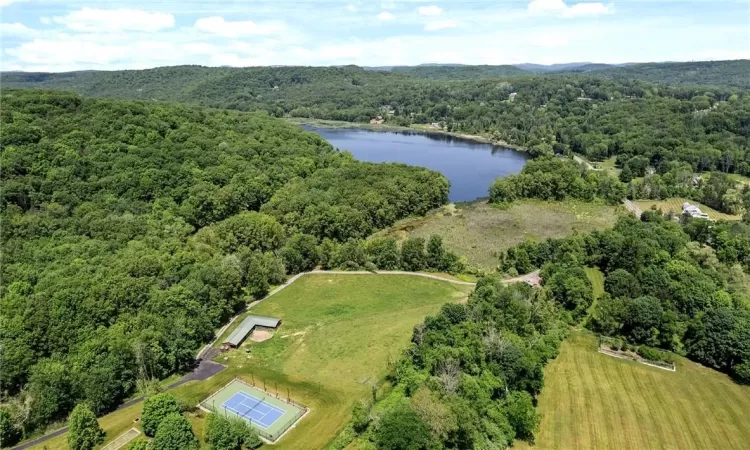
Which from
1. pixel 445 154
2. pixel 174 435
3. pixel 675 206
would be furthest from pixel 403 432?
pixel 445 154

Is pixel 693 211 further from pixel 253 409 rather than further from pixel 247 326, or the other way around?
pixel 253 409

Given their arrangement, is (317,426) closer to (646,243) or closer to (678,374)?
(678,374)

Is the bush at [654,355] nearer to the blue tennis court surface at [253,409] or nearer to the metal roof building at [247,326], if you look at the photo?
the blue tennis court surface at [253,409]

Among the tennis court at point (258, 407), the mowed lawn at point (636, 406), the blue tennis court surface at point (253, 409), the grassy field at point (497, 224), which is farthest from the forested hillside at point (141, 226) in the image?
the mowed lawn at point (636, 406)

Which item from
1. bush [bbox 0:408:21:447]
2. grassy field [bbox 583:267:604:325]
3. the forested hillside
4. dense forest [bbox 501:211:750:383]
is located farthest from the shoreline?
bush [bbox 0:408:21:447]

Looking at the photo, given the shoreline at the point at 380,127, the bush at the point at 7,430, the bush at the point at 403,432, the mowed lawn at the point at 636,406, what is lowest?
the mowed lawn at the point at 636,406

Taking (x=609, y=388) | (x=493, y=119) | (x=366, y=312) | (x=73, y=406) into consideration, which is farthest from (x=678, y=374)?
(x=493, y=119)
